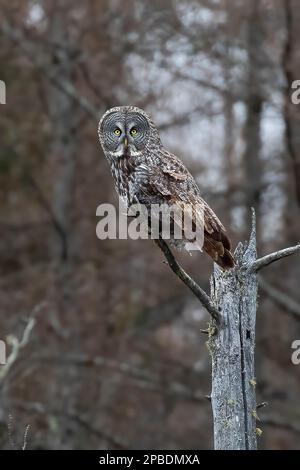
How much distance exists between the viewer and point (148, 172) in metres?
5.79

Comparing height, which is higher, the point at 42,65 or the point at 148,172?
the point at 42,65

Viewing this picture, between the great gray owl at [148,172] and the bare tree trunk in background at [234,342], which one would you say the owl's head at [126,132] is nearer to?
the great gray owl at [148,172]

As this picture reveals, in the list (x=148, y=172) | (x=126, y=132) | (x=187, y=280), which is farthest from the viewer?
(x=126, y=132)

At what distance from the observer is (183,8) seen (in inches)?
510

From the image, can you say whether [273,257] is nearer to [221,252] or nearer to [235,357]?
[221,252]

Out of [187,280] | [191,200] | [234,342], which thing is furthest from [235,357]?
[191,200]

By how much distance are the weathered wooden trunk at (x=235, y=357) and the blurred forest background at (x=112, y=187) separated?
6.71m

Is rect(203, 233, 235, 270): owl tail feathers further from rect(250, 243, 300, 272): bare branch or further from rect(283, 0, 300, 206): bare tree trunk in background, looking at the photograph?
rect(283, 0, 300, 206): bare tree trunk in background

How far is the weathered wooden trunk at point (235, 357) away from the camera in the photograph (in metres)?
5.13

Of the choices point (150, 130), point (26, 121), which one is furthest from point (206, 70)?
point (150, 130)

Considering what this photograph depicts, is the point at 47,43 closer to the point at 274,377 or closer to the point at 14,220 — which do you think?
the point at 14,220

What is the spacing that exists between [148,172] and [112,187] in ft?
27.1

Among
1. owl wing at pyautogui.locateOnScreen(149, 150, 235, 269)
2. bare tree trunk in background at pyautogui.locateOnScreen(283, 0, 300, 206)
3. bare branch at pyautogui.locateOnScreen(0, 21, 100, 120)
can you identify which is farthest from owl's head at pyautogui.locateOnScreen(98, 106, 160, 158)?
bare branch at pyautogui.locateOnScreen(0, 21, 100, 120)

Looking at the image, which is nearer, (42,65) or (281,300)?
(281,300)
